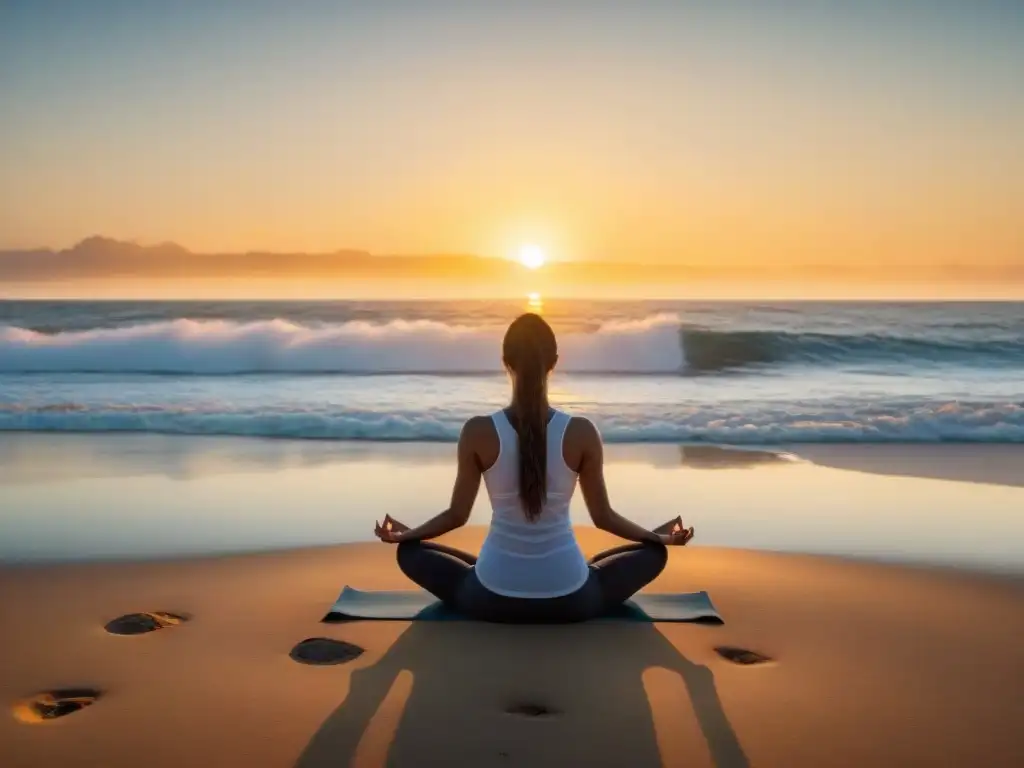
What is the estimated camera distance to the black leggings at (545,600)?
415 cm

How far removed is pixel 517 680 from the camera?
3.67 metres

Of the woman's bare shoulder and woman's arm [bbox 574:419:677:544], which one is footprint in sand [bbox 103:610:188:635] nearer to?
the woman's bare shoulder

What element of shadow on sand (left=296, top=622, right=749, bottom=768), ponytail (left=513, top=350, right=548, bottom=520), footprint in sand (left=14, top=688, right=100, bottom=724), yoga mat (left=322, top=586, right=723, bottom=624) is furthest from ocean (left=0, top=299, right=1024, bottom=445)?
footprint in sand (left=14, top=688, right=100, bottom=724)

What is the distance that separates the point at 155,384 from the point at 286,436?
6.05 meters

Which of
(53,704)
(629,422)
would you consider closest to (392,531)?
(53,704)

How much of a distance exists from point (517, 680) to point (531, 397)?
3.71 ft

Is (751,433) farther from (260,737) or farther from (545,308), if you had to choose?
(545,308)

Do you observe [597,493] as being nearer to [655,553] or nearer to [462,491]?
[655,553]

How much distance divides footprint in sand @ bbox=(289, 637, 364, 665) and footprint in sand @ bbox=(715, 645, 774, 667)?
5.19ft

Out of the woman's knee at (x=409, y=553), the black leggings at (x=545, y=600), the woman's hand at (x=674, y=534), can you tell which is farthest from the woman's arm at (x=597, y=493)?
the woman's knee at (x=409, y=553)

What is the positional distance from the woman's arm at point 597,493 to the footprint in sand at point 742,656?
1.72 ft

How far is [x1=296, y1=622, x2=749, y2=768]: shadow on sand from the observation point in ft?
10.2

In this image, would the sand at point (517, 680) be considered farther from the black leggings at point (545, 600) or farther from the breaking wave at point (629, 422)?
the breaking wave at point (629, 422)

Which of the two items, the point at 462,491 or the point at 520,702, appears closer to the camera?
the point at 520,702
